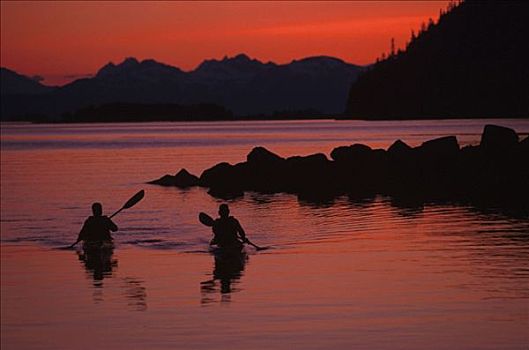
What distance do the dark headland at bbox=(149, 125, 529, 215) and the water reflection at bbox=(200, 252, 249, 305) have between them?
18.5 meters

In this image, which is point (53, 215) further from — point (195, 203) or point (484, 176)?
point (484, 176)

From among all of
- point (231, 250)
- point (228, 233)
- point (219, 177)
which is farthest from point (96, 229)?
point (219, 177)

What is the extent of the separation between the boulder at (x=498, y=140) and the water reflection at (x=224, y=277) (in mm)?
25175

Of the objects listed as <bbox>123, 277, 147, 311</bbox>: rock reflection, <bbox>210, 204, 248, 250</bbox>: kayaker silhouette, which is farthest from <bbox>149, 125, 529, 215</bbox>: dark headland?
<bbox>123, 277, 147, 311</bbox>: rock reflection

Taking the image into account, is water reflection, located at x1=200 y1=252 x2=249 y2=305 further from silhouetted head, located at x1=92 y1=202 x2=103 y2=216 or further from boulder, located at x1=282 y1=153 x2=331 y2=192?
boulder, located at x1=282 y1=153 x2=331 y2=192

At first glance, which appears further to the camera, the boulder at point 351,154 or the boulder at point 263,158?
the boulder at point 263,158

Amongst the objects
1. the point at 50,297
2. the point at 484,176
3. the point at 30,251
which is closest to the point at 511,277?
the point at 50,297

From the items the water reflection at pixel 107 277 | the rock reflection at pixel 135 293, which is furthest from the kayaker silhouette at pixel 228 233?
the rock reflection at pixel 135 293

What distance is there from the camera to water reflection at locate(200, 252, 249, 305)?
849 inches

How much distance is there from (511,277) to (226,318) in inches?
285

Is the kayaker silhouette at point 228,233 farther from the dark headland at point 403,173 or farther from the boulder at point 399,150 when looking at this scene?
the boulder at point 399,150

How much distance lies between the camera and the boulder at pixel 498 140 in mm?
50250

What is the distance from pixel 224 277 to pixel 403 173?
100ft

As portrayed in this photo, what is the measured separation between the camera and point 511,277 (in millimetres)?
22328
